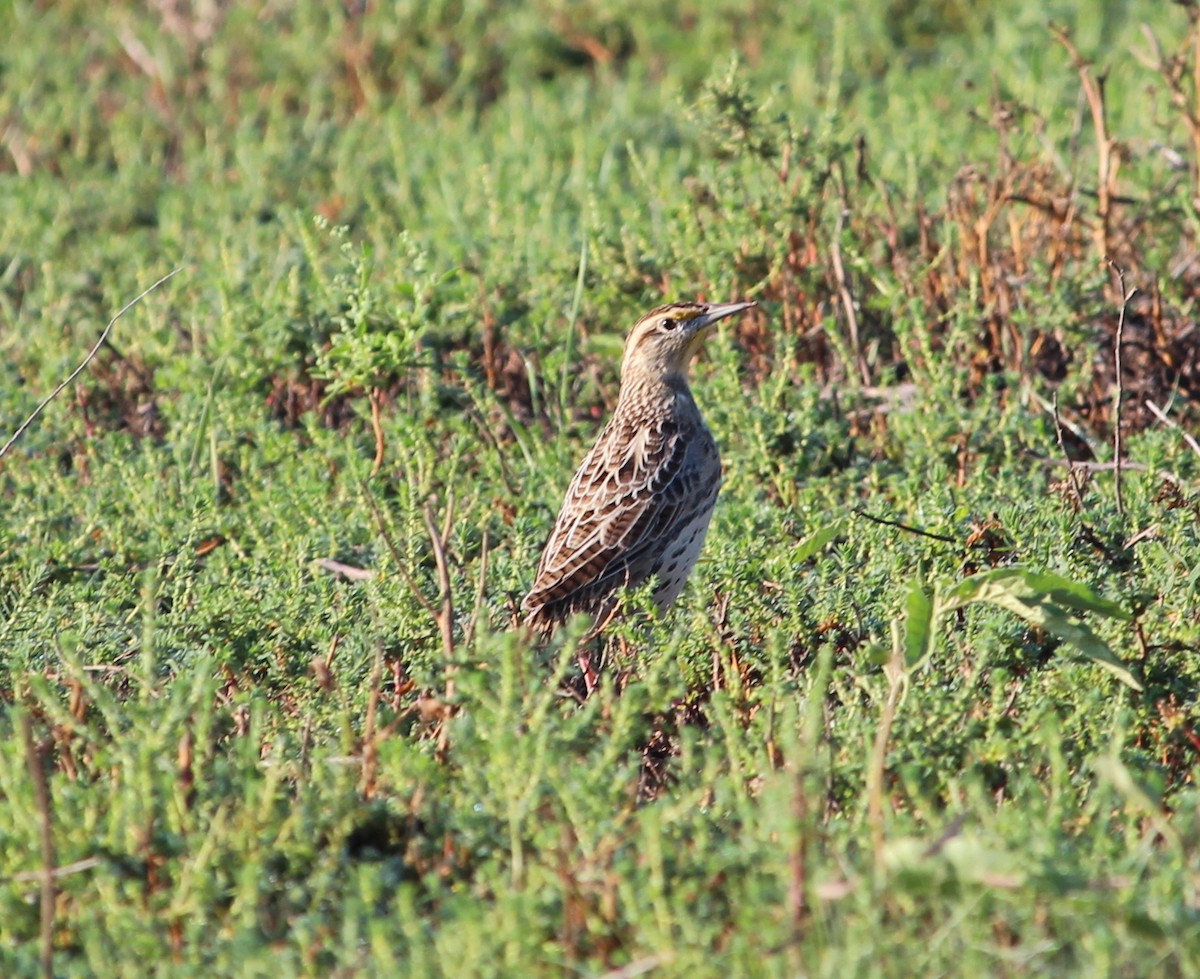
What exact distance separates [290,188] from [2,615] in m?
4.49

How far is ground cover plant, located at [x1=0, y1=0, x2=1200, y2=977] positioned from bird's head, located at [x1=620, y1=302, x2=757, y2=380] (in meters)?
0.28

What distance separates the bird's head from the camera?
6.65 metres

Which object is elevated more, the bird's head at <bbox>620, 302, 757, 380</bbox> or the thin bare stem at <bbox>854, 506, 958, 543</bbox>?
the bird's head at <bbox>620, 302, 757, 380</bbox>

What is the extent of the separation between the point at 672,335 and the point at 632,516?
35.0 inches

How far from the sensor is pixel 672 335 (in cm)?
664

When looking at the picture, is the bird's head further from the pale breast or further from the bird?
the pale breast

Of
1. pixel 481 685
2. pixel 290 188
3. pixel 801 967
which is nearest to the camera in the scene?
pixel 801 967

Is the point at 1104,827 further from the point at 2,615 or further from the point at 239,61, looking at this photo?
the point at 239,61

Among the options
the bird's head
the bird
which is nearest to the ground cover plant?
the bird

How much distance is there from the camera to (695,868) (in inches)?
151

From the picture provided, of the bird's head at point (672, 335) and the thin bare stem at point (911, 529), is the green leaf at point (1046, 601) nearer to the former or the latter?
the thin bare stem at point (911, 529)

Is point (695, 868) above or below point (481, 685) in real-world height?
below

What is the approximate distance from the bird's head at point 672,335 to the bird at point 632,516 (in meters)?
0.11

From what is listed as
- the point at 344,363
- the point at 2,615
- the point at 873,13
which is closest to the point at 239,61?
the point at 873,13
